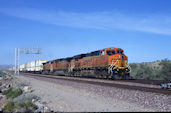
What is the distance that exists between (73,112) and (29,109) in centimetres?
159

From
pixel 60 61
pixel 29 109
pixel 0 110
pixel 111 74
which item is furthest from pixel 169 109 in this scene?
pixel 60 61

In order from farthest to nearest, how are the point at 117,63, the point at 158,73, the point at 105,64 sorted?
1. the point at 158,73
2. the point at 105,64
3. the point at 117,63

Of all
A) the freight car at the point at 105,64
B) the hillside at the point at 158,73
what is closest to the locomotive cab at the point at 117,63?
the freight car at the point at 105,64

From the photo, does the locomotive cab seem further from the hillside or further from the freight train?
the hillside

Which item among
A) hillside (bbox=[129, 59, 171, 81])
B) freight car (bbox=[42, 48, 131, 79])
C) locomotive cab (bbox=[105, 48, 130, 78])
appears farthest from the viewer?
hillside (bbox=[129, 59, 171, 81])

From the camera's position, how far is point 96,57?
2652cm

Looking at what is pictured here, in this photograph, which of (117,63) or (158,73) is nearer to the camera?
(117,63)

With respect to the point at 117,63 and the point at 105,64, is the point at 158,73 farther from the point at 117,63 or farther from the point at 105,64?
the point at 105,64

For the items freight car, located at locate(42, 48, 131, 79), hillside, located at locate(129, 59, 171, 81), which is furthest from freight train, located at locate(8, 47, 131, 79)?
hillside, located at locate(129, 59, 171, 81)

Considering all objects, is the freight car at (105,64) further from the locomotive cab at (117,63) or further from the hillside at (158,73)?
the hillside at (158,73)

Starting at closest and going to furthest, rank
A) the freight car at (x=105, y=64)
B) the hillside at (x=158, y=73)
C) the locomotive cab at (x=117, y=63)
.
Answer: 1. the locomotive cab at (x=117, y=63)
2. the freight car at (x=105, y=64)
3. the hillside at (x=158, y=73)

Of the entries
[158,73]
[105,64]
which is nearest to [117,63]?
[105,64]

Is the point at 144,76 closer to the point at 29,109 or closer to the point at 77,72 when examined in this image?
the point at 77,72

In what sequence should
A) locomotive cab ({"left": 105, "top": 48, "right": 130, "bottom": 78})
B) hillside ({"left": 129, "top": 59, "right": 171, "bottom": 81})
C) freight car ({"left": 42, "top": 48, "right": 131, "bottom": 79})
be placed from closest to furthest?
locomotive cab ({"left": 105, "top": 48, "right": 130, "bottom": 78}), freight car ({"left": 42, "top": 48, "right": 131, "bottom": 79}), hillside ({"left": 129, "top": 59, "right": 171, "bottom": 81})
